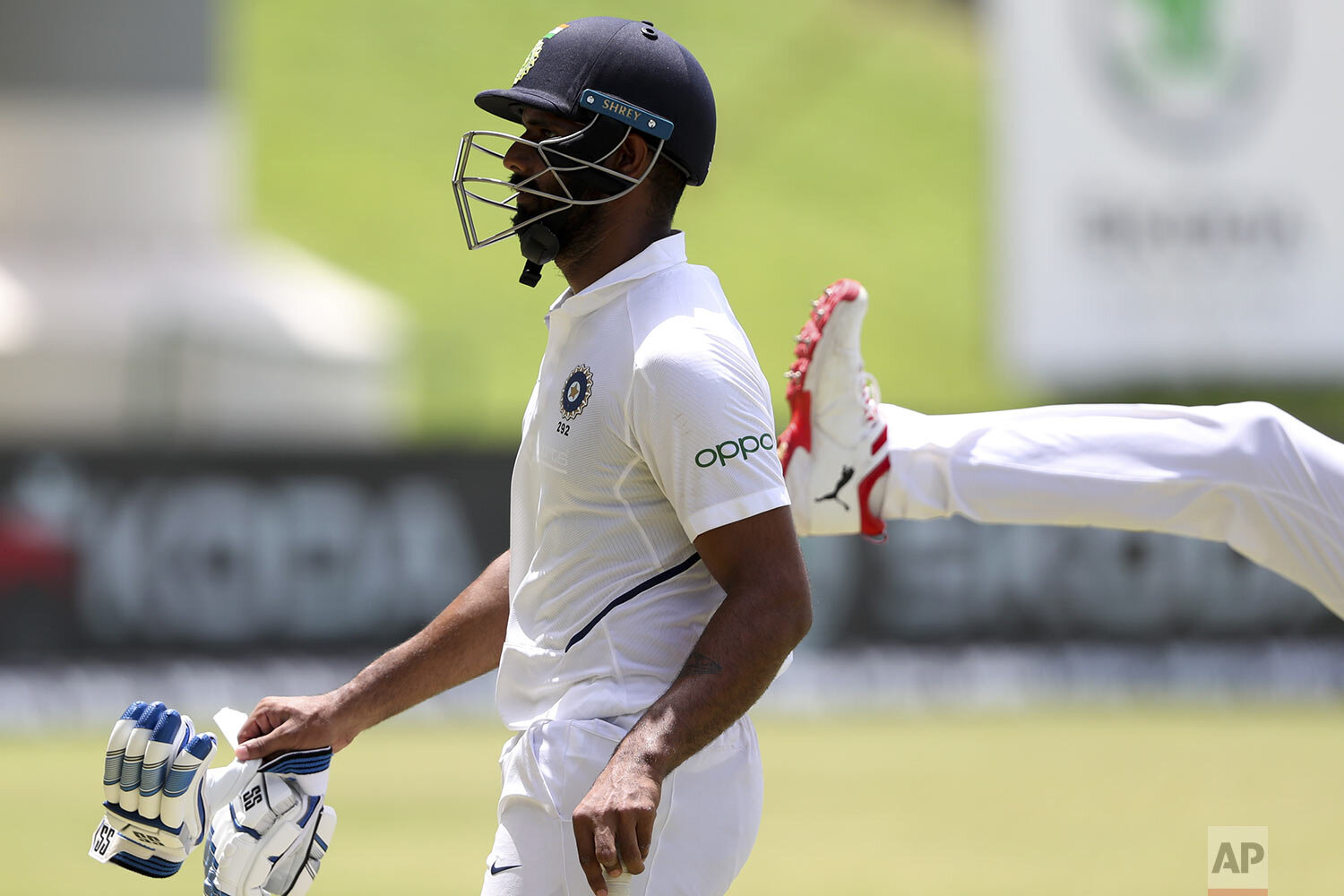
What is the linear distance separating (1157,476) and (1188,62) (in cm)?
1833

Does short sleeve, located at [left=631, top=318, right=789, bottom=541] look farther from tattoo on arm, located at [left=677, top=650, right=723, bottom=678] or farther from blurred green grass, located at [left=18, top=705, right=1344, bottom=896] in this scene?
blurred green grass, located at [left=18, top=705, right=1344, bottom=896]

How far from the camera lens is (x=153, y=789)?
376 cm

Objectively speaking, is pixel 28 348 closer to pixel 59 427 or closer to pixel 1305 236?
pixel 59 427

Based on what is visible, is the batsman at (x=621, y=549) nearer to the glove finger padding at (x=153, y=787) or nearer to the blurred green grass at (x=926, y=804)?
the glove finger padding at (x=153, y=787)

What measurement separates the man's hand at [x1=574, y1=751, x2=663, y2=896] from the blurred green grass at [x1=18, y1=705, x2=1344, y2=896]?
4654 mm

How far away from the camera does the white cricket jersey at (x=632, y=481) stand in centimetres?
336

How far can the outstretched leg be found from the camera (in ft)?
14.8

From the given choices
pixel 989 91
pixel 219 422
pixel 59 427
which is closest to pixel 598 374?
pixel 219 422

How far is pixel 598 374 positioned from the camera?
351cm

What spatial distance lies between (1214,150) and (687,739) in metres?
20.2

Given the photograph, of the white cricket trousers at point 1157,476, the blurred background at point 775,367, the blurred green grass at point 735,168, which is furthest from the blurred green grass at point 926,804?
the blurred green grass at point 735,168

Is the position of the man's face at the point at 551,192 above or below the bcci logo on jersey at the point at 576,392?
above

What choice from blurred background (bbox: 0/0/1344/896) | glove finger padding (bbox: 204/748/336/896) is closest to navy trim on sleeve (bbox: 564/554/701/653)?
glove finger padding (bbox: 204/748/336/896)

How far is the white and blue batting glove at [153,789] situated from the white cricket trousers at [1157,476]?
6.03ft
